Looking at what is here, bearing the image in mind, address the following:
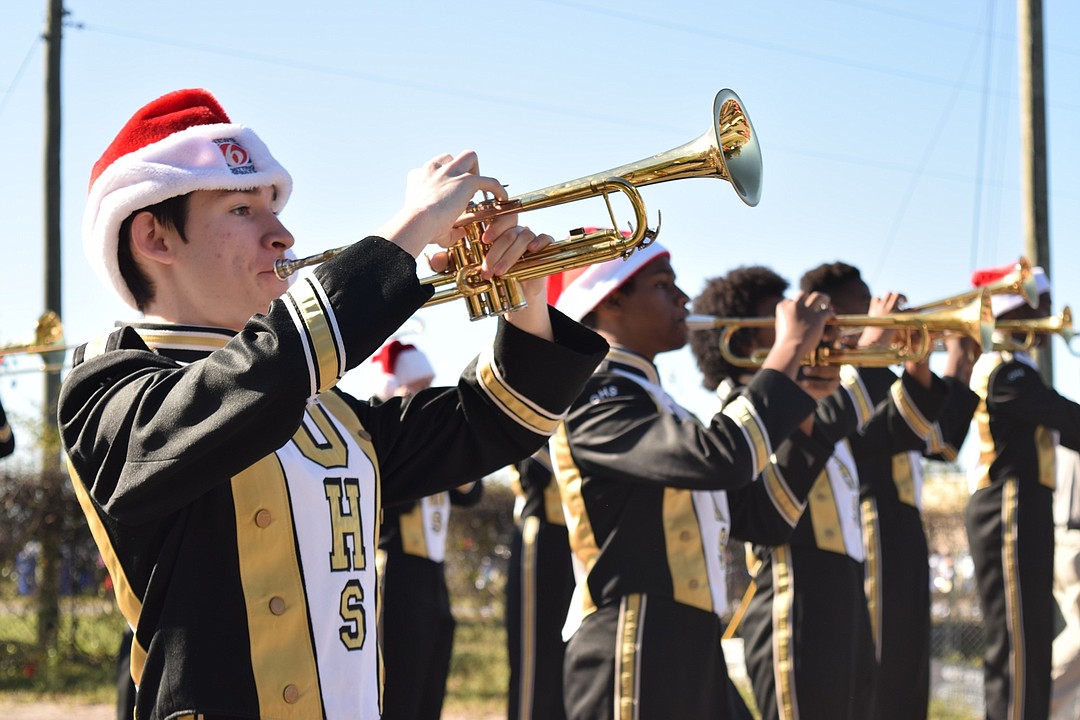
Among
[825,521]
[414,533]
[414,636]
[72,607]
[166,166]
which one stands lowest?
[72,607]

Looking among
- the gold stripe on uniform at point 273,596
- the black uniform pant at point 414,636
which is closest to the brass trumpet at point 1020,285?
the black uniform pant at point 414,636

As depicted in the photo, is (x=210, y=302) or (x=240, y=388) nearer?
(x=240, y=388)

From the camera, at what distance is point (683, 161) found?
2654mm

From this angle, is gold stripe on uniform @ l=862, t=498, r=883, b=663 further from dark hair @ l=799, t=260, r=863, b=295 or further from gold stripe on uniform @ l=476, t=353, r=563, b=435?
gold stripe on uniform @ l=476, t=353, r=563, b=435

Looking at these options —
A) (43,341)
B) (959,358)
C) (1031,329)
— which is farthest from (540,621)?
(43,341)

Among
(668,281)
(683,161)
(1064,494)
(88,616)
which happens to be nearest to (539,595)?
(668,281)

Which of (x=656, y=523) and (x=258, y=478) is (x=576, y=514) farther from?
(x=258, y=478)

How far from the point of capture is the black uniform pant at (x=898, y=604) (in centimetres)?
576

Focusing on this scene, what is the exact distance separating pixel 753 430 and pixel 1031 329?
3.10 meters

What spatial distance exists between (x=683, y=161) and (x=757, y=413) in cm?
128

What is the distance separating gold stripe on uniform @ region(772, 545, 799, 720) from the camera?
4.56m

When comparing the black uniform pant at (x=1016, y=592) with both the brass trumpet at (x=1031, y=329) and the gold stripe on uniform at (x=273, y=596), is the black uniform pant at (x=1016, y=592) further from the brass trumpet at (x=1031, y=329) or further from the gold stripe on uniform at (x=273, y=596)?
the gold stripe on uniform at (x=273, y=596)

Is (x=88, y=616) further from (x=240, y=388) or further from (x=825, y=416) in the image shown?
(x=240, y=388)

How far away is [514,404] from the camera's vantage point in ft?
8.46
